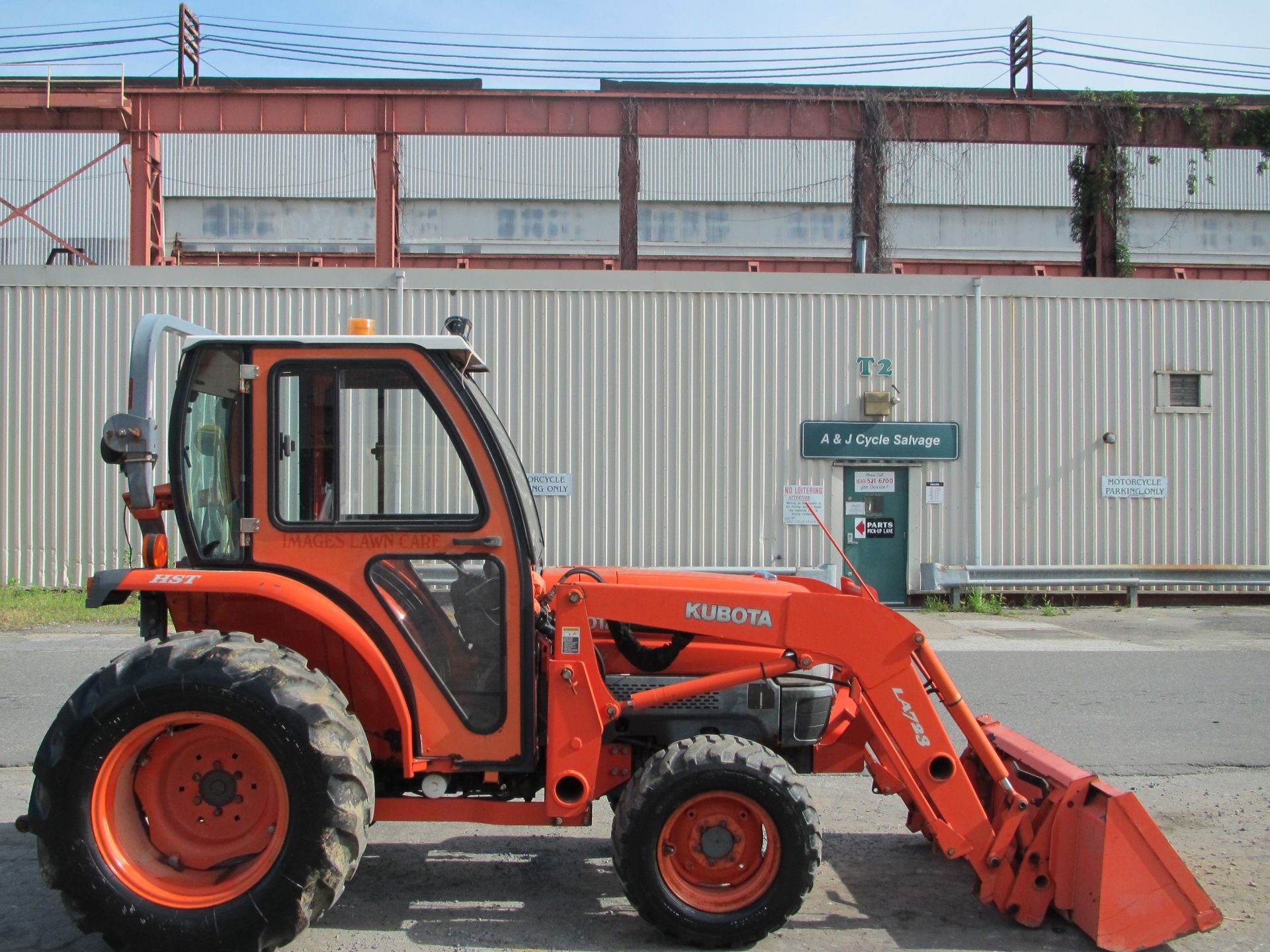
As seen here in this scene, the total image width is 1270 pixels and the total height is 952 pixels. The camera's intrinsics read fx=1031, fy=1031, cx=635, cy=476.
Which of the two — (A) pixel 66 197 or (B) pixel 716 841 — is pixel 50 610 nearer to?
(B) pixel 716 841

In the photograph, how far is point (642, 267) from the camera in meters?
31.8

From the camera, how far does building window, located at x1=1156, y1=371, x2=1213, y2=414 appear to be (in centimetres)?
1499

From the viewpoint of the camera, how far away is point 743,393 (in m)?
14.6

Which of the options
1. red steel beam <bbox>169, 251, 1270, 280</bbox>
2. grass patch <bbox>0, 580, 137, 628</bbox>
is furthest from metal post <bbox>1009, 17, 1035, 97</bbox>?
grass patch <bbox>0, 580, 137, 628</bbox>

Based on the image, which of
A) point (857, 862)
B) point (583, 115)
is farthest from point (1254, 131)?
point (857, 862)

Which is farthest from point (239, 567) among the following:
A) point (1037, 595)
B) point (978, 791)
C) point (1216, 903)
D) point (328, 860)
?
point (1037, 595)

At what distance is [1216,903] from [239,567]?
166 inches

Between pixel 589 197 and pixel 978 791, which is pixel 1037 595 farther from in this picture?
pixel 589 197

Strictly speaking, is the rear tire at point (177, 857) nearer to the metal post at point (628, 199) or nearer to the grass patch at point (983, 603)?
the grass patch at point (983, 603)

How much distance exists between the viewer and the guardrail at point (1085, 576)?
1450 cm

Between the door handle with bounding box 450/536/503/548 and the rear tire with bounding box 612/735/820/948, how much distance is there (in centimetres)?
99

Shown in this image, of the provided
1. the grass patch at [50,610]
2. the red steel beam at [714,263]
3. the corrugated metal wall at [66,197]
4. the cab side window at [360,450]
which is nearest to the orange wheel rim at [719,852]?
the cab side window at [360,450]

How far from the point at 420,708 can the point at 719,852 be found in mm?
1225

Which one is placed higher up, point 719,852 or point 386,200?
point 386,200
